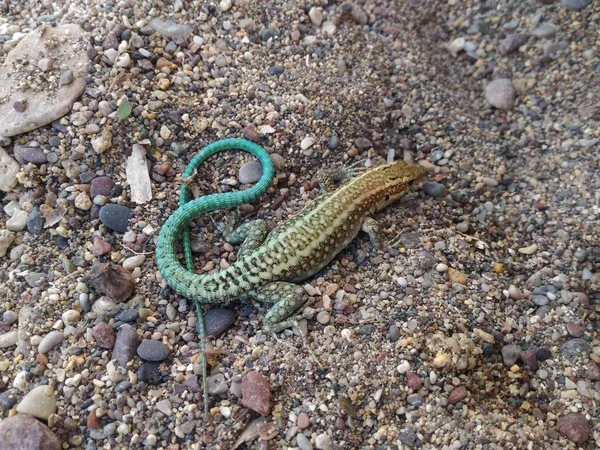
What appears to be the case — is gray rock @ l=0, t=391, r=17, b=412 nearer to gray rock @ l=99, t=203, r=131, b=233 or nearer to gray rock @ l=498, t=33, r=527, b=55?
gray rock @ l=99, t=203, r=131, b=233

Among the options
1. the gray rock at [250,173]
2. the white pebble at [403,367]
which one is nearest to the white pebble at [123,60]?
the gray rock at [250,173]

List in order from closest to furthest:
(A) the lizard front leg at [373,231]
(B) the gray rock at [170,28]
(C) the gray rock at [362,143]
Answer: (A) the lizard front leg at [373,231] < (B) the gray rock at [170,28] < (C) the gray rock at [362,143]

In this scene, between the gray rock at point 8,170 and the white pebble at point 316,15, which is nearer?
the gray rock at point 8,170

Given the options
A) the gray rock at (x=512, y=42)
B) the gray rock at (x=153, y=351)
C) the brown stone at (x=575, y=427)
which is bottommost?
the brown stone at (x=575, y=427)

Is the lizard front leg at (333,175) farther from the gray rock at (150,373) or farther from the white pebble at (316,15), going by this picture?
the gray rock at (150,373)

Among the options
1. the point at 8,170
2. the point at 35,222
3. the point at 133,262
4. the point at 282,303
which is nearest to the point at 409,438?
the point at 282,303

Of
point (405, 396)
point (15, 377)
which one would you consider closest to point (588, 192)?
point (405, 396)

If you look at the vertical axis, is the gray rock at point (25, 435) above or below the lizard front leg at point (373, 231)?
below

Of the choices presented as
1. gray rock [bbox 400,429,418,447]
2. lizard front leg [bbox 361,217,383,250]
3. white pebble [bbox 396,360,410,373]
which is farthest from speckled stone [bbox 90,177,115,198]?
gray rock [bbox 400,429,418,447]
